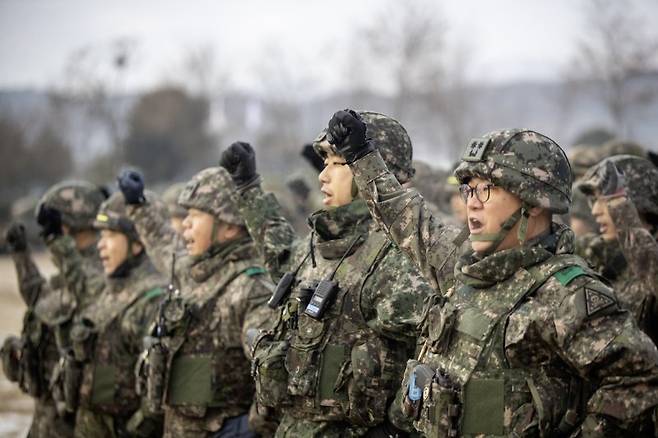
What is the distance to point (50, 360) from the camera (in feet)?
26.3

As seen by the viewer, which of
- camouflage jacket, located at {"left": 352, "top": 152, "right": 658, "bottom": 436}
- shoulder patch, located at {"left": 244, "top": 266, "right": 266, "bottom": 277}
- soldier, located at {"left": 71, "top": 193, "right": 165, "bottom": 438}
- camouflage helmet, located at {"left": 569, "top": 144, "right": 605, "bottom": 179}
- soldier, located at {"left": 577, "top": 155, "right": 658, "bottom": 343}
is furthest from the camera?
camouflage helmet, located at {"left": 569, "top": 144, "right": 605, "bottom": 179}

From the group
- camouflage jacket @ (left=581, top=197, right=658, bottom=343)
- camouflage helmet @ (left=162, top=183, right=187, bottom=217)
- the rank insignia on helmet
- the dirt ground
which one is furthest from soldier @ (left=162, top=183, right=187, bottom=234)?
the rank insignia on helmet

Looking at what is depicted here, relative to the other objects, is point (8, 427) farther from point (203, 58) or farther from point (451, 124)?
point (203, 58)

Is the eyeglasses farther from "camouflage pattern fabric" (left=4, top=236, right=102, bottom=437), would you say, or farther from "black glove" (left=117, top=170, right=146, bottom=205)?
"camouflage pattern fabric" (left=4, top=236, right=102, bottom=437)

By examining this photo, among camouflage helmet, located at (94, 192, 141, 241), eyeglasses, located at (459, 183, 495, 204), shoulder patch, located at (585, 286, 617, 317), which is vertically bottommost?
camouflage helmet, located at (94, 192, 141, 241)

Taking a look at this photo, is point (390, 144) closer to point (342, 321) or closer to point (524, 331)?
point (342, 321)

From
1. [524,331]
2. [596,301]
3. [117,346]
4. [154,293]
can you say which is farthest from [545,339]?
A: [117,346]

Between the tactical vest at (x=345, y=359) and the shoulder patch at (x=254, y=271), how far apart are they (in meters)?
1.31

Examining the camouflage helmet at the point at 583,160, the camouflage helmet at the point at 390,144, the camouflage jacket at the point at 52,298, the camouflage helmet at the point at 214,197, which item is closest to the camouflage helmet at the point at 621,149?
the camouflage helmet at the point at 583,160

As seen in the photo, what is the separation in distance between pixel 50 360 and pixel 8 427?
2.73 m

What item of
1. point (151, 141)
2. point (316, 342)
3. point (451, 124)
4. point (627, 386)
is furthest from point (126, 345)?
point (151, 141)

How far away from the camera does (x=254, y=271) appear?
6238 mm

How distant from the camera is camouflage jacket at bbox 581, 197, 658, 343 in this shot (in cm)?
512

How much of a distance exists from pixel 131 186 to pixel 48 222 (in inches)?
48.1
